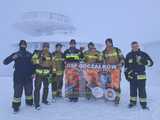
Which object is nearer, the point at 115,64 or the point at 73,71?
the point at 115,64

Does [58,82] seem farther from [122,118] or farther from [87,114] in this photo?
[122,118]

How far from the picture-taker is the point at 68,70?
11.6 meters

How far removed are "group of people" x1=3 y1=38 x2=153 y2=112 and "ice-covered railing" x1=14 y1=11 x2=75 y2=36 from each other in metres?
33.9

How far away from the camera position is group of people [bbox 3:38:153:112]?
10.6m

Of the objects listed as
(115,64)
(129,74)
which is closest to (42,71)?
(115,64)

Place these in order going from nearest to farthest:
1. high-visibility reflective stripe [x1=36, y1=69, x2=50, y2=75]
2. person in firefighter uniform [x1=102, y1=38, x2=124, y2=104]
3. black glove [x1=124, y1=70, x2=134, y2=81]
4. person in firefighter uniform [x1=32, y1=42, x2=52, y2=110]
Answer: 1. person in firefighter uniform [x1=32, y1=42, x2=52, y2=110]
2. high-visibility reflective stripe [x1=36, y1=69, x2=50, y2=75]
3. black glove [x1=124, y1=70, x2=134, y2=81]
4. person in firefighter uniform [x1=102, y1=38, x2=124, y2=104]

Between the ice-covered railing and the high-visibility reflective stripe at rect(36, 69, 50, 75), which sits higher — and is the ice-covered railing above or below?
above

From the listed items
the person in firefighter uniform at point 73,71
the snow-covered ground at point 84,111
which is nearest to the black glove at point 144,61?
the snow-covered ground at point 84,111

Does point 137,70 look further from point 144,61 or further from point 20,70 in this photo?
point 20,70

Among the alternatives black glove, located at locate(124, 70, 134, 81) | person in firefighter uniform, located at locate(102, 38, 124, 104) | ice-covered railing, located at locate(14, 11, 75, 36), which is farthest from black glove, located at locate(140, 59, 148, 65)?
ice-covered railing, located at locate(14, 11, 75, 36)

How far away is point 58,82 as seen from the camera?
11625mm

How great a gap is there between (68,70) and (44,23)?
35121mm

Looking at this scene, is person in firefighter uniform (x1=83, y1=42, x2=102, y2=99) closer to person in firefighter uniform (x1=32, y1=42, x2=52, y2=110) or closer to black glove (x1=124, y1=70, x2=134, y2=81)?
black glove (x1=124, y1=70, x2=134, y2=81)

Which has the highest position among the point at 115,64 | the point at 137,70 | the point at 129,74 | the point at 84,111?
the point at 115,64
